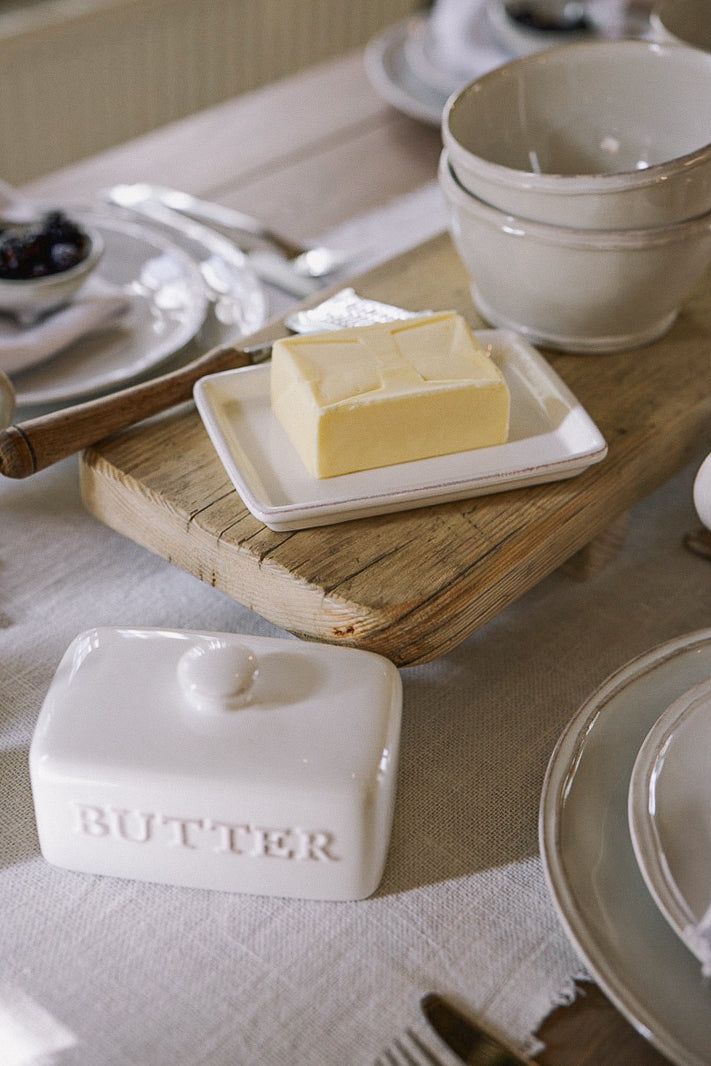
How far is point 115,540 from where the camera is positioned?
73 cm

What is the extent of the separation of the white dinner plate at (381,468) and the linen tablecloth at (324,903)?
9 centimetres

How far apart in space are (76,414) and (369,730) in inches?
12.0

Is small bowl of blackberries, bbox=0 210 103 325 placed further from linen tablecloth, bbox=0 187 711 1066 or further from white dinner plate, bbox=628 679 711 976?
white dinner plate, bbox=628 679 711 976

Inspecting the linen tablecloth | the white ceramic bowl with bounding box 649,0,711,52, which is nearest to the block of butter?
the linen tablecloth

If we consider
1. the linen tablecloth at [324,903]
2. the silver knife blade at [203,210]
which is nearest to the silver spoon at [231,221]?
the silver knife blade at [203,210]

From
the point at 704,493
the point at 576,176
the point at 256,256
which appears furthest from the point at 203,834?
the point at 256,256

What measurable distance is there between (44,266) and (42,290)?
28mm

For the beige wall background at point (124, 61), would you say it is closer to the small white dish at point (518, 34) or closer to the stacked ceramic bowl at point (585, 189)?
the small white dish at point (518, 34)

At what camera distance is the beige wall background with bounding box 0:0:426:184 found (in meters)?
2.00

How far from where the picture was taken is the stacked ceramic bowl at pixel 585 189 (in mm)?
687

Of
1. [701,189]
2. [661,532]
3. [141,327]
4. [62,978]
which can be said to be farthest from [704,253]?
[62,978]

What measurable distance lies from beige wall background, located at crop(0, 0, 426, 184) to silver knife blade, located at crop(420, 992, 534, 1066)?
192 cm

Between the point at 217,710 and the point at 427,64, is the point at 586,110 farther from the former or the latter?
the point at 217,710

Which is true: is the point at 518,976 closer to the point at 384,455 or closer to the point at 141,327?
the point at 384,455
